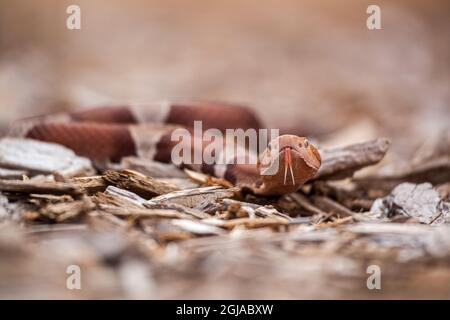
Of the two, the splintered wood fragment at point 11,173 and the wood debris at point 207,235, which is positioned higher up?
the splintered wood fragment at point 11,173

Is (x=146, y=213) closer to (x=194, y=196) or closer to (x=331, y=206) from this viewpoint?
(x=194, y=196)

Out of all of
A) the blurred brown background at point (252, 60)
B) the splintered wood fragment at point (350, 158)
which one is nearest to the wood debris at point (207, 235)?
the splintered wood fragment at point (350, 158)

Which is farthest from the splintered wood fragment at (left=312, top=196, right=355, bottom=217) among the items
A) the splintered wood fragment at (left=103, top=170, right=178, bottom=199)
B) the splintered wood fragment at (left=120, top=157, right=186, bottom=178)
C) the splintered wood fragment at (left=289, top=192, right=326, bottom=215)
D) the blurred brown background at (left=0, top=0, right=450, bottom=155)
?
the blurred brown background at (left=0, top=0, right=450, bottom=155)

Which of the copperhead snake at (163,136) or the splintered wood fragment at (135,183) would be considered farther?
the copperhead snake at (163,136)

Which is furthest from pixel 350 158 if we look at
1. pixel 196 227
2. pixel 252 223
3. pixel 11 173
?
pixel 11 173

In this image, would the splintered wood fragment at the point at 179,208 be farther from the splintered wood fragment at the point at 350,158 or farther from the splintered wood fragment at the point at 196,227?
the splintered wood fragment at the point at 350,158

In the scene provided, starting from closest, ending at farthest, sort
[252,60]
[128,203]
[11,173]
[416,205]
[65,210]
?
[65,210] < [128,203] < [416,205] < [11,173] < [252,60]
